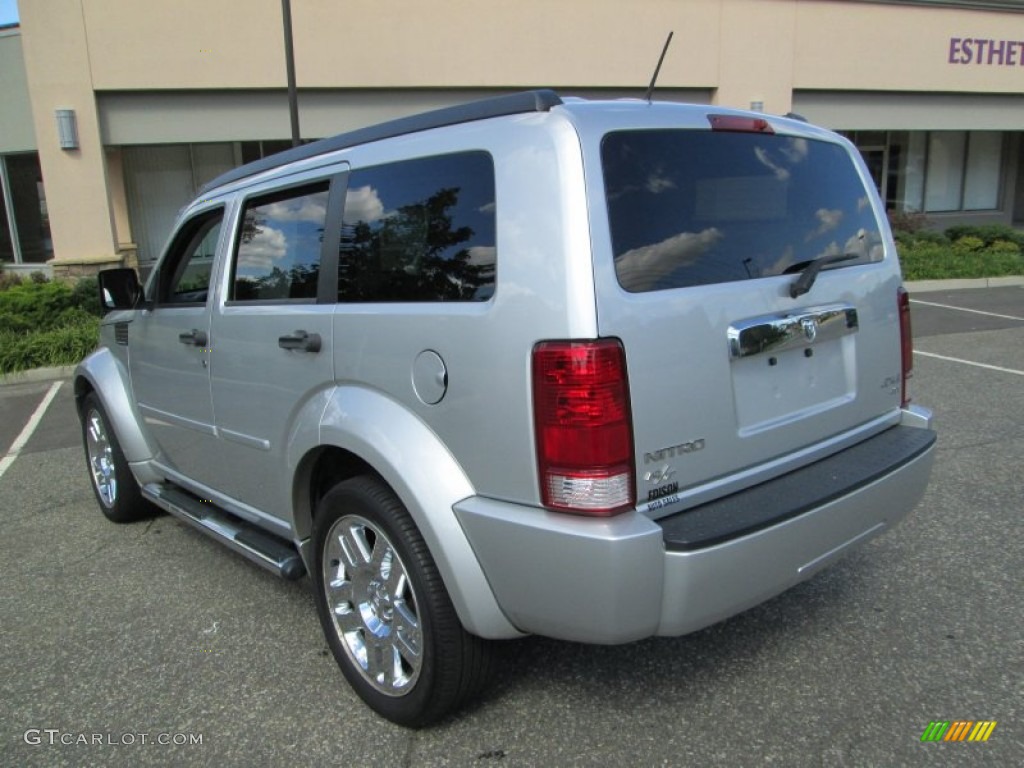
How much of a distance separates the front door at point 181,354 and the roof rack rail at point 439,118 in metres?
0.71

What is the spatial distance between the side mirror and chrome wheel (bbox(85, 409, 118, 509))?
77 centimetres

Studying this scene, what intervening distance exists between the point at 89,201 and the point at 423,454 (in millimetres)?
12320

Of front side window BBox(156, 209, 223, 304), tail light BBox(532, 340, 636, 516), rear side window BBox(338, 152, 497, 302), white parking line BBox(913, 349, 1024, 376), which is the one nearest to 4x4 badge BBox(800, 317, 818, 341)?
tail light BBox(532, 340, 636, 516)

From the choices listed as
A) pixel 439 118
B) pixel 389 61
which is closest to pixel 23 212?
pixel 389 61

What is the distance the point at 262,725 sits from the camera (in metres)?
2.75

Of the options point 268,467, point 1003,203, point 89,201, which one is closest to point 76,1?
point 89,201

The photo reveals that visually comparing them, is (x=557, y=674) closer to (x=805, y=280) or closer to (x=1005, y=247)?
(x=805, y=280)

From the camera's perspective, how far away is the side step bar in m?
3.17

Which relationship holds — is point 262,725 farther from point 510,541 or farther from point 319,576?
point 510,541

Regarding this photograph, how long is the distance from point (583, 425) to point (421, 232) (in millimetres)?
880

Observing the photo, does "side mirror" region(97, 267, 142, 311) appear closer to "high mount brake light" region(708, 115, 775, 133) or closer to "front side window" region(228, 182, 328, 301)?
"front side window" region(228, 182, 328, 301)

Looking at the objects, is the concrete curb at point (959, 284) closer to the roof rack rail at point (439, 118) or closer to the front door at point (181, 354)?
the front door at point (181, 354)

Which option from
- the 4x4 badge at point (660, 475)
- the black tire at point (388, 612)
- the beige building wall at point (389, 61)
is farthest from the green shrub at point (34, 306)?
the 4x4 badge at point (660, 475)

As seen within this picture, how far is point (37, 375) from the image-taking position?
31.6 feet
